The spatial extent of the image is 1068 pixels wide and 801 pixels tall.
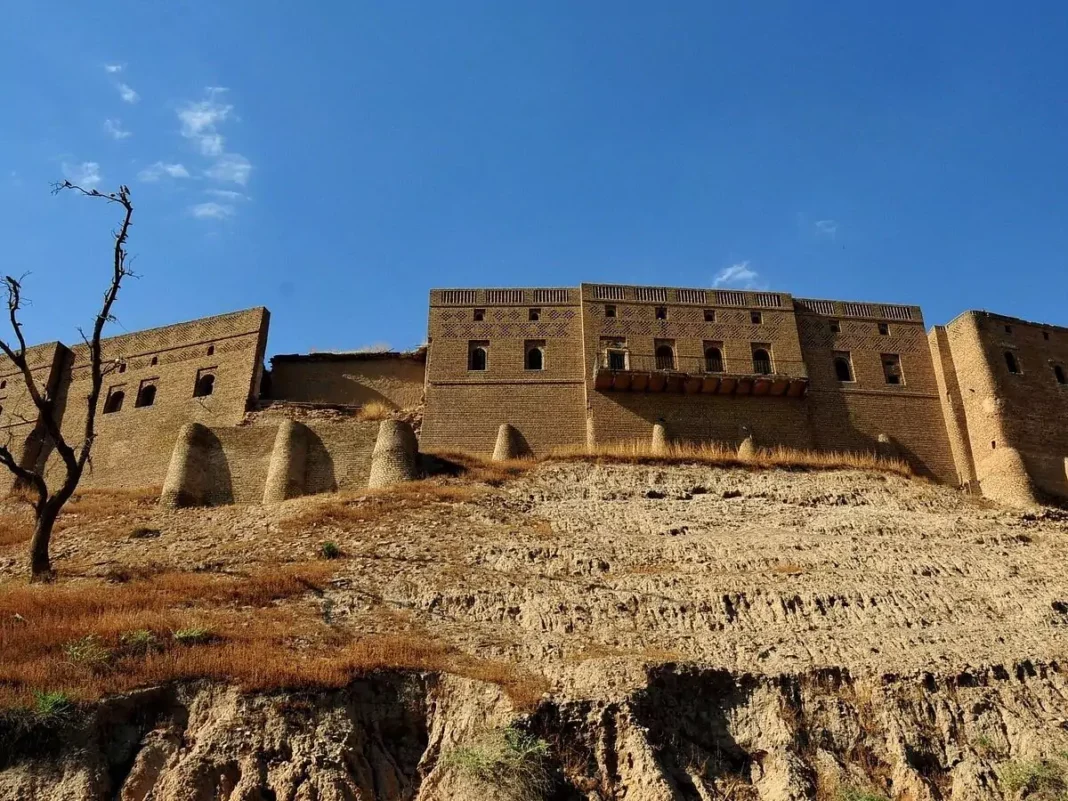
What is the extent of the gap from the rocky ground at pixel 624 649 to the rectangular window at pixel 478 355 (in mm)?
7566

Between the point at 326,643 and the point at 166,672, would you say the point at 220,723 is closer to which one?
the point at 166,672

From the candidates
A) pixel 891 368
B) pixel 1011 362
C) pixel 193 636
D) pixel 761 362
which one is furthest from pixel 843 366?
pixel 193 636

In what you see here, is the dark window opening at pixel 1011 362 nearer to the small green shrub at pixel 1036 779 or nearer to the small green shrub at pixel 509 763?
the small green shrub at pixel 1036 779

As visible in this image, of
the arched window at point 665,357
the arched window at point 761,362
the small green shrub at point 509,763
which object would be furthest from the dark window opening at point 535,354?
the small green shrub at point 509,763

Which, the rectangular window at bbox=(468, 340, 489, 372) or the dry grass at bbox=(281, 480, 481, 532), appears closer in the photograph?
the dry grass at bbox=(281, 480, 481, 532)

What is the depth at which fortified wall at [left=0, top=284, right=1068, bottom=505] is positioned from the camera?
26.8 m

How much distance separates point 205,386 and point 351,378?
4224mm

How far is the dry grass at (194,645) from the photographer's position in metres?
10.6

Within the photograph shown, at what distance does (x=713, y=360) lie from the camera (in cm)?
2848

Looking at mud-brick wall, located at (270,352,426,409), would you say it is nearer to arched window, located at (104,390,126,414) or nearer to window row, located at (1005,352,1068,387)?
arched window, located at (104,390,126,414)

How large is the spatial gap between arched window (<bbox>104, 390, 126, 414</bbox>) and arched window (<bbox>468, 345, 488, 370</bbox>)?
1054 cm

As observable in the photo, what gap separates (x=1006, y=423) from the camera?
26625 mm

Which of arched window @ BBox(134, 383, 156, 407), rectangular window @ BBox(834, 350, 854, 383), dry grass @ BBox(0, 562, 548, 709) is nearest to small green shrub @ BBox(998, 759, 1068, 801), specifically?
dry grass @ BBox(0, 562, 548, 709)

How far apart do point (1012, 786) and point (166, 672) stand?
30.6ft
